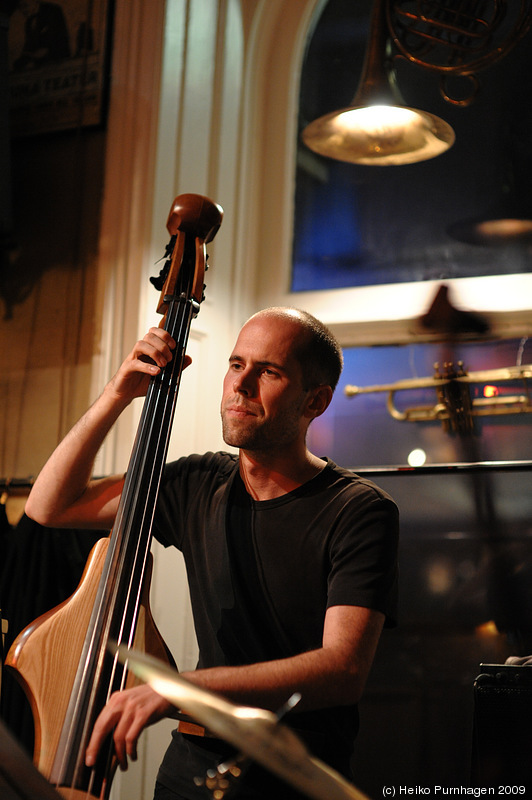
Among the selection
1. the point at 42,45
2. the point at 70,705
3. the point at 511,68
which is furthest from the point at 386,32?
the point at 70,705

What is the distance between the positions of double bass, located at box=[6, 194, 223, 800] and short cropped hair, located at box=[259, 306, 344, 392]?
27 cm

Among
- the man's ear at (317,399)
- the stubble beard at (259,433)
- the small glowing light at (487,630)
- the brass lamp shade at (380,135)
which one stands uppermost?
the brass lamp shade at (380,135)

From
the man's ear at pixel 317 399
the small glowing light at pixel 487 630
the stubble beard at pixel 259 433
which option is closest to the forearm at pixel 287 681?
the stubble beard at pixel 259 433

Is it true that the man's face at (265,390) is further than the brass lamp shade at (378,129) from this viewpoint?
No

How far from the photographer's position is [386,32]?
2236mm

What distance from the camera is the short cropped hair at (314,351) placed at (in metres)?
1.72

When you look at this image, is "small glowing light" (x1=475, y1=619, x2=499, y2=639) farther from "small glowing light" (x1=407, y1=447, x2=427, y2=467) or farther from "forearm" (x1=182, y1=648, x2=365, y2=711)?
"forearm" (x1=182, y1=648, x2=365, y2=711)

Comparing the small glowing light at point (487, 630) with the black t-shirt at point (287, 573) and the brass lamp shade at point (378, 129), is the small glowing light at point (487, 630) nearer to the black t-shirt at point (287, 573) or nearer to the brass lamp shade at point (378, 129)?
the black t-shirt at point (287, 573)

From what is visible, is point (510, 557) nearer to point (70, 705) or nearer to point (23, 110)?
point (70, 705)

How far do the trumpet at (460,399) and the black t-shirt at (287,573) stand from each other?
70 centimetres

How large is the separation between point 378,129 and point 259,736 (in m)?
2.00

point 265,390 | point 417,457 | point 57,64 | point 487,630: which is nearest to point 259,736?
point 265,390

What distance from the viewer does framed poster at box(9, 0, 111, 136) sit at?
2.63 metres

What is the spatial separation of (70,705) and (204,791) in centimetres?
36
